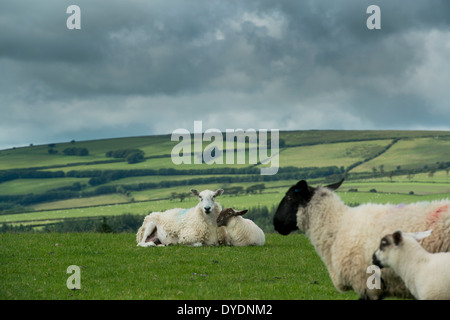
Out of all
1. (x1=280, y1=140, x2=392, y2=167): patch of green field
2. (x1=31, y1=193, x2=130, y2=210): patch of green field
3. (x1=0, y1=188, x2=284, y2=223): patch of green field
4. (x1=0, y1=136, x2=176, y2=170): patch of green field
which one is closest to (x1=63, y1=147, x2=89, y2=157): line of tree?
(x1=0, y1=136, x2=176, y2=170): patch of green field

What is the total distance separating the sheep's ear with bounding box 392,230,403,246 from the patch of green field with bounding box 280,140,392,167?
10521 cm

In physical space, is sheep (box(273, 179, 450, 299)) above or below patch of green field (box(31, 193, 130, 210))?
above

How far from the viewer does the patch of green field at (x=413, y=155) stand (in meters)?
117

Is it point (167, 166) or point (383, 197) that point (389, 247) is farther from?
point (167, 166)

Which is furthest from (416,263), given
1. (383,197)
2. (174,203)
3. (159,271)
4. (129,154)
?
(129,154)

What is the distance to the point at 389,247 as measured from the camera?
9.85 m

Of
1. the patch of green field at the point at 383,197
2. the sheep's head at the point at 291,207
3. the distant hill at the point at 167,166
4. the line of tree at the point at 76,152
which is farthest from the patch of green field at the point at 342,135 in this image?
the sheep's head at the point at 291,207

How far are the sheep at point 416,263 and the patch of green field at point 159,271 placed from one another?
7.74 feet

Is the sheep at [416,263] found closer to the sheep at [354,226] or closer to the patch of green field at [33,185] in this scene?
the sheep at [354,226]

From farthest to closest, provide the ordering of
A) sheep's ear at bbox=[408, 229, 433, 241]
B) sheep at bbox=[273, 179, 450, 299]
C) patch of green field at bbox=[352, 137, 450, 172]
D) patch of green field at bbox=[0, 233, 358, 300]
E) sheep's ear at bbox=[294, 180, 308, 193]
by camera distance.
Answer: patch of green field at bbox=[352, 137, 450, 172]
patch of green field at bbox=[0, 233, 358, 300]
sheep's ear at bbox=[294, 180, 308, 193]
sheep at bbox=[273, 179, 450, 299]
sheep's ear at bbox=[408, 229, 433, 241]

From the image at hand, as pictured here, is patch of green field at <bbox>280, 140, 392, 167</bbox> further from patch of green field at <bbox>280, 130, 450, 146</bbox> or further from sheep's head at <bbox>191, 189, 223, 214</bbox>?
sheep's head at <bbox>191, 189, 223, 214</bbox>

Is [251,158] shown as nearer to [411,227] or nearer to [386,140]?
[386,140]

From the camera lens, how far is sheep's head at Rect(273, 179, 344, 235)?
11.6 metres
